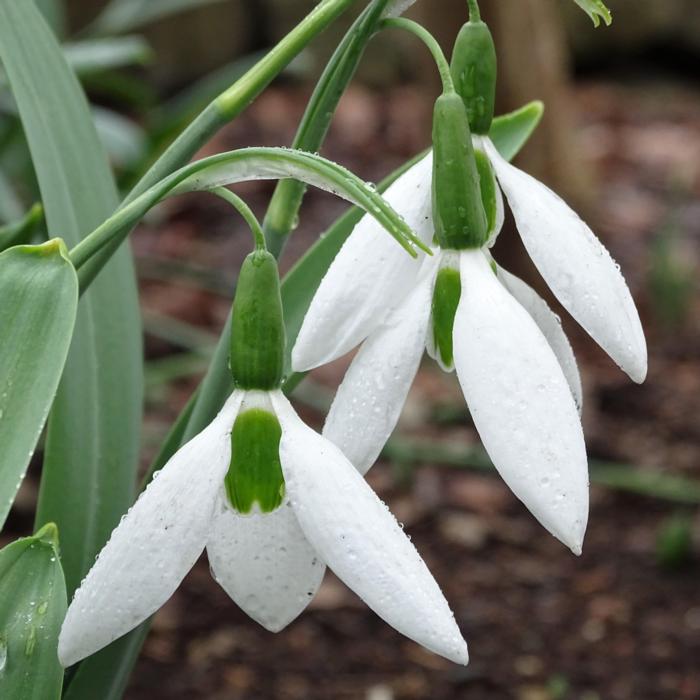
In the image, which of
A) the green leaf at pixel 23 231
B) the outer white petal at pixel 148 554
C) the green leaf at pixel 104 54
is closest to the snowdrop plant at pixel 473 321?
the outer white petal at pixel 148 554

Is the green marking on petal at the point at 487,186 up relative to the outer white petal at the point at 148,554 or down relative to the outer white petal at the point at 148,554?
up

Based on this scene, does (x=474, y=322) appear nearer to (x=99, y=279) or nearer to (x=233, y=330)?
(x=233, y=330)

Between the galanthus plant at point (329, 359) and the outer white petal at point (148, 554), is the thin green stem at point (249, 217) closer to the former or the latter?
the galanthus plant at point (329, 359)

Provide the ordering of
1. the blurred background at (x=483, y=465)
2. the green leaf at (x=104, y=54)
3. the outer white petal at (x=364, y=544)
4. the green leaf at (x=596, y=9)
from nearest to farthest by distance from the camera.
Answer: the outer white petal at (x=364, y=544) < the green leaf at (x=596, y=9) < the blurred background at (x=483, y=465) < the green leaf at (x=104, y=54)

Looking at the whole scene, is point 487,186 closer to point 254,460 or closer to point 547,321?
point 547,321

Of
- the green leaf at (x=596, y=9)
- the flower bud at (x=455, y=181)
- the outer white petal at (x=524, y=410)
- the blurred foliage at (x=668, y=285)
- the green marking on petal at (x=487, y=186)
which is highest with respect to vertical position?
the green leaf at (x=596, y=9)

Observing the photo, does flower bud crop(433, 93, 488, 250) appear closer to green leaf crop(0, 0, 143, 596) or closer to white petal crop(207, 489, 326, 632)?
white petal crop(207, 489, 326, 632)
